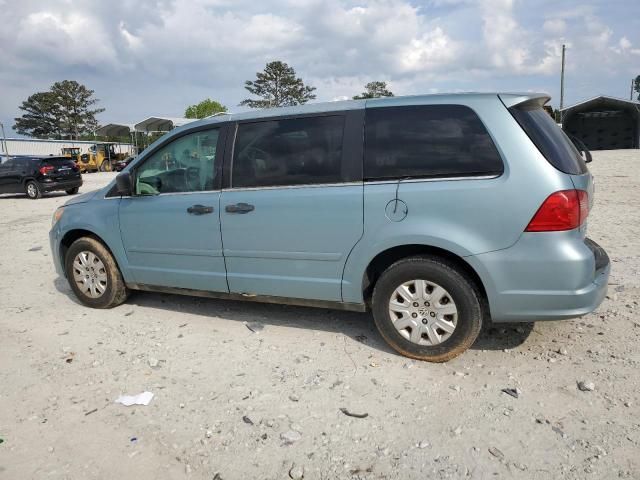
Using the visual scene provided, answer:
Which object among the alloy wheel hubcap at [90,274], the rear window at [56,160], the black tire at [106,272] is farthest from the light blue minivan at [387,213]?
the rear window at [56,160]

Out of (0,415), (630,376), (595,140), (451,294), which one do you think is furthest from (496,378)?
(595,140)

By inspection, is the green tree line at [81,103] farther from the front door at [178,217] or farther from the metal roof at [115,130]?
the front door at [178,217]

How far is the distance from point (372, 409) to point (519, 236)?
142cm

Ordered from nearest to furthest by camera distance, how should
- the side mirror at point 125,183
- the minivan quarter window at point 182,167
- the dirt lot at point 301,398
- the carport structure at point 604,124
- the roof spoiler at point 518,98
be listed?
the dirt lot at point 301,398 < the roof spoiler at point 518,98 < the minivan quarter window at point 182,167 < the side mirror at point 125,183 < the carport structure at point 604,124

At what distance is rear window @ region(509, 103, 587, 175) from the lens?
312 centimetres

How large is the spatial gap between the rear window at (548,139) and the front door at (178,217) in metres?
2.37

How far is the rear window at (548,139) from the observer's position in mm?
3123

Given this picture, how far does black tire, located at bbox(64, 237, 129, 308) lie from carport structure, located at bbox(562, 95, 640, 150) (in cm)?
3837

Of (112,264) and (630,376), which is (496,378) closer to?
(630,376)

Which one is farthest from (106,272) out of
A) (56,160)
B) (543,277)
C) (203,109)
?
(203,109)

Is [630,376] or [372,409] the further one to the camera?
[630,376]

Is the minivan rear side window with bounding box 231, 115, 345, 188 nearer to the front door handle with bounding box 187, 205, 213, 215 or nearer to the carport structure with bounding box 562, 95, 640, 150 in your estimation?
the front door handle with bounding box 187, 205, 213, 215

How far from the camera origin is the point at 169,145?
4.38 m

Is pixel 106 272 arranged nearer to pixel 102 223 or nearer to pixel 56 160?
pixel 102 223
